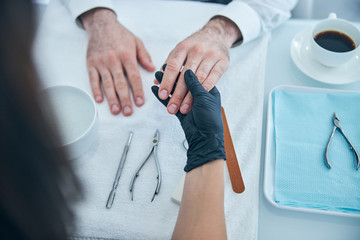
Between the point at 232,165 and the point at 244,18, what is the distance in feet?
1.30

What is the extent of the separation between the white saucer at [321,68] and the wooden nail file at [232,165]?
266 millimetres

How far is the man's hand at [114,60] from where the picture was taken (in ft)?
2.31

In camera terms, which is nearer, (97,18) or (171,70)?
(171,70)

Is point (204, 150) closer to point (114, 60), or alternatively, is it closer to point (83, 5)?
point (114, 60)

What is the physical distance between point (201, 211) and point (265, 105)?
31cm

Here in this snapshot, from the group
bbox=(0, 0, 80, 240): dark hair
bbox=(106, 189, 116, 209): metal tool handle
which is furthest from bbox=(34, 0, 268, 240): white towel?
bbox=(0, 0, 80, 240): dark hair

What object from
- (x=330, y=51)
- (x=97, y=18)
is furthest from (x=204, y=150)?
(x=97, y=18)

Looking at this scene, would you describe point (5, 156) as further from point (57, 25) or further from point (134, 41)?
A: point (57, 25)

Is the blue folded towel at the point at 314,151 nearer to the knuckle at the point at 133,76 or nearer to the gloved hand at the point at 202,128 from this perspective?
the gloved hand at the point at 202,128

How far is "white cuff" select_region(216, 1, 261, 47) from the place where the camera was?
2.51 feet

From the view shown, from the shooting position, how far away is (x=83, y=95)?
0.62 m

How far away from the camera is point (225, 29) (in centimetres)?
78

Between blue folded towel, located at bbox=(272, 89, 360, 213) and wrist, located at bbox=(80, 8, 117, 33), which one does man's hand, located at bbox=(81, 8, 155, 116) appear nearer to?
wrist, located at bbox=(80, 8, 117, 33)

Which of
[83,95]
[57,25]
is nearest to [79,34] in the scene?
[57,25]
